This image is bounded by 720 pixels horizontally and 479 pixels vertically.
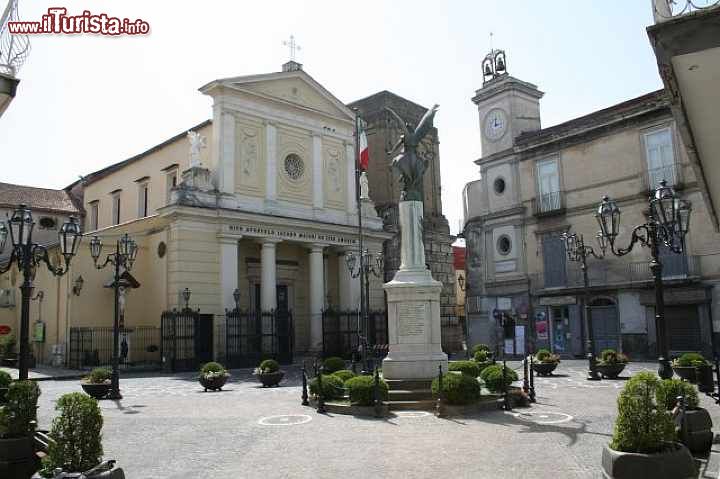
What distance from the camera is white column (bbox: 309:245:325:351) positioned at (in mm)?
31891

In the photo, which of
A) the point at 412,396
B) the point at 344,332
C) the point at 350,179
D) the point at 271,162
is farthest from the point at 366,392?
the point at 350,179

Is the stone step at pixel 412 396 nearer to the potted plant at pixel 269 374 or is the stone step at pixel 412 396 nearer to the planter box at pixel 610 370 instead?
the potted plant at pixel 269 374

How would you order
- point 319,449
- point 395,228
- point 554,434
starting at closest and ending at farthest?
point 319,449 → point 554,434 → point 395,228

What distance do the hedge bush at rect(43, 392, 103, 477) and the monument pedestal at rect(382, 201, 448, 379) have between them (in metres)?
8.47

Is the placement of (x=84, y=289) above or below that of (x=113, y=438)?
above

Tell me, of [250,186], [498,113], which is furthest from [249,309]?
[498,113]

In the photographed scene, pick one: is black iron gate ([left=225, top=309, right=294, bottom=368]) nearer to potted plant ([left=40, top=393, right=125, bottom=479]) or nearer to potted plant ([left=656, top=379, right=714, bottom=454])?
potted plant ([left=40, top=393, right=125, bottom=479])

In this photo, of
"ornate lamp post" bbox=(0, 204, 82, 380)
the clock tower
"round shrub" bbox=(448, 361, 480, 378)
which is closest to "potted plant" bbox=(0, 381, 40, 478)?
"ornate lamp post" bbox=(0, 204, 82, 380)

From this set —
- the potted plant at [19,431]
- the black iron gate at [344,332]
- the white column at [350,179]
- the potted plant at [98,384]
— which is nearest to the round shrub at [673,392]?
the potted plant at [19,431]

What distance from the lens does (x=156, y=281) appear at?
95.0 feet

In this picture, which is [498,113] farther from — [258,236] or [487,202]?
[258,236]

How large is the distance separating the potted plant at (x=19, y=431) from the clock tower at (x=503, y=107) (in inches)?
1215

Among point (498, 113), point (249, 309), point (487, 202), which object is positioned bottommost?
point (249, 309)

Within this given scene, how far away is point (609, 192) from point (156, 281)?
2259 centimetres
